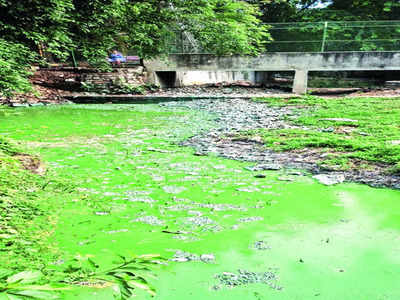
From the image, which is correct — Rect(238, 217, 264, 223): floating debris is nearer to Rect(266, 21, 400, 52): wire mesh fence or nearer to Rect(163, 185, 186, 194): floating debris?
Rect(163, 185, 186, 194): floating debris

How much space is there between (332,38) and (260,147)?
32.7 ft

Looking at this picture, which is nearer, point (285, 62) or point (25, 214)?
point (25, 214)

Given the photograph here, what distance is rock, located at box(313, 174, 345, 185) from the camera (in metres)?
3.19

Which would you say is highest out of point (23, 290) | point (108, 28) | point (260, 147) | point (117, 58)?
point (108, 28)

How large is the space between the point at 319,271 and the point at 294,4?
19.7 metres

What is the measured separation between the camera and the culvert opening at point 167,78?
13672 mm

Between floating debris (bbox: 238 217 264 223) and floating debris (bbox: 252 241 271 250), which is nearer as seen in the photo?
floating debris (bbox: 252 241 271 250)

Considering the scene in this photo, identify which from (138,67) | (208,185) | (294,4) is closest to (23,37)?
(208,185)

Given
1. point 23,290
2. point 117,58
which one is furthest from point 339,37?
point 23,290

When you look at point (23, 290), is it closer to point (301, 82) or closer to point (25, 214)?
point (25, 214)

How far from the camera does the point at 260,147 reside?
456 cm

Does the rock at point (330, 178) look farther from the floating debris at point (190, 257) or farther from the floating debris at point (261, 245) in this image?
the floating debris at point (190, 257)

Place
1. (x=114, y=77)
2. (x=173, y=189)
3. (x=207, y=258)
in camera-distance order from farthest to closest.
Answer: (x=114, y=77), (x=173, y=189), (x=207, y=258)

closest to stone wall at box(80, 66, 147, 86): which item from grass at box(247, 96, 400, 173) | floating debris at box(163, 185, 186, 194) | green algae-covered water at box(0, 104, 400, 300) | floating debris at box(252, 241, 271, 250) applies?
grass at box(247, 96, 400, 173)
